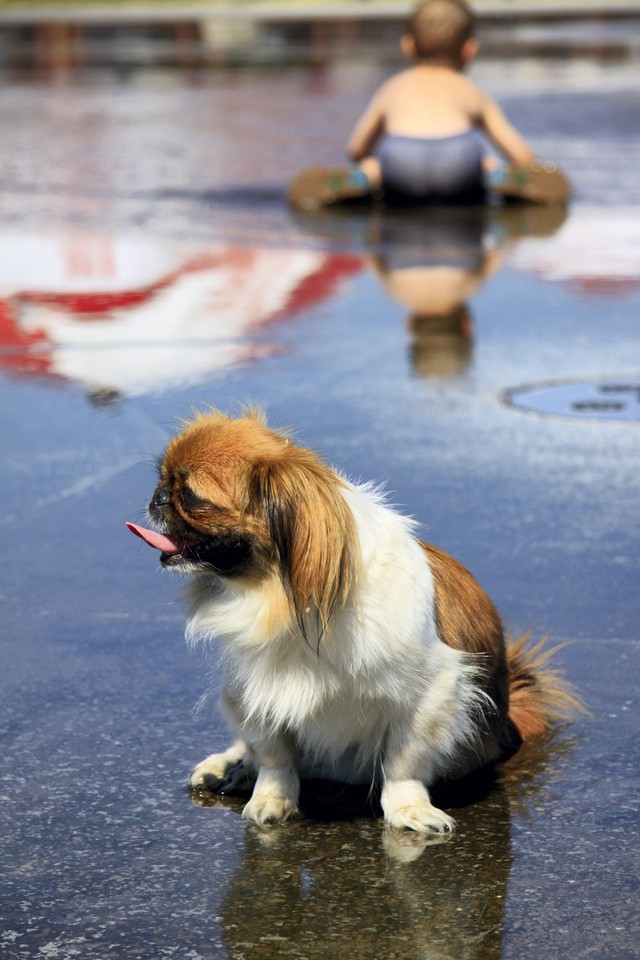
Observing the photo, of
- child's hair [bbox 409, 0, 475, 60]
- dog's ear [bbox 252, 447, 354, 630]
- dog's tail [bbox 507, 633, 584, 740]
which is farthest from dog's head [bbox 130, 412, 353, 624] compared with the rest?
child's hair [bbox 409, 0, 475, 60]

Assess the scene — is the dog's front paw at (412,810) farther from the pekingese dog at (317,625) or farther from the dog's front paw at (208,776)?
the dog's front paw at (208,776)

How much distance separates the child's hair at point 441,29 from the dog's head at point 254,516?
933cm

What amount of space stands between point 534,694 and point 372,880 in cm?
113

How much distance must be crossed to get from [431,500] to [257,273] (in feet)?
15.5

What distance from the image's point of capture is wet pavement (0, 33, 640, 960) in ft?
12.5

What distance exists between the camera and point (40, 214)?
13.4 metres

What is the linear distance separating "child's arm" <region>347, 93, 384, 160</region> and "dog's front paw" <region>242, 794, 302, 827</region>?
9433mm

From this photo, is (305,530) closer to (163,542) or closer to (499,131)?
(163,542)

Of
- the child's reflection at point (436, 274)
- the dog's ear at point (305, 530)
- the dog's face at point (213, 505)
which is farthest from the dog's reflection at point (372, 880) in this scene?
the child's reflection at point (436, 274)

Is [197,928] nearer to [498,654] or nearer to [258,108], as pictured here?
[498,654]

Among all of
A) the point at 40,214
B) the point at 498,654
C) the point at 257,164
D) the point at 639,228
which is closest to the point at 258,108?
the point at 257,164

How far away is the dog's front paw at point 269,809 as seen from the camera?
13.8ft

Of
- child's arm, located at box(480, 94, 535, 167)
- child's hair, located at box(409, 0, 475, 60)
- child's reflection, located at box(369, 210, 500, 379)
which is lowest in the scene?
Result: child's reflection, located at box(369, 210, 500, 379)

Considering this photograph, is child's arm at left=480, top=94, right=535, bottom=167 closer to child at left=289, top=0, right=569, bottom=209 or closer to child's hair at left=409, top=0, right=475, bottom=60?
child at left=289, top=0, right=569, bottom=209
